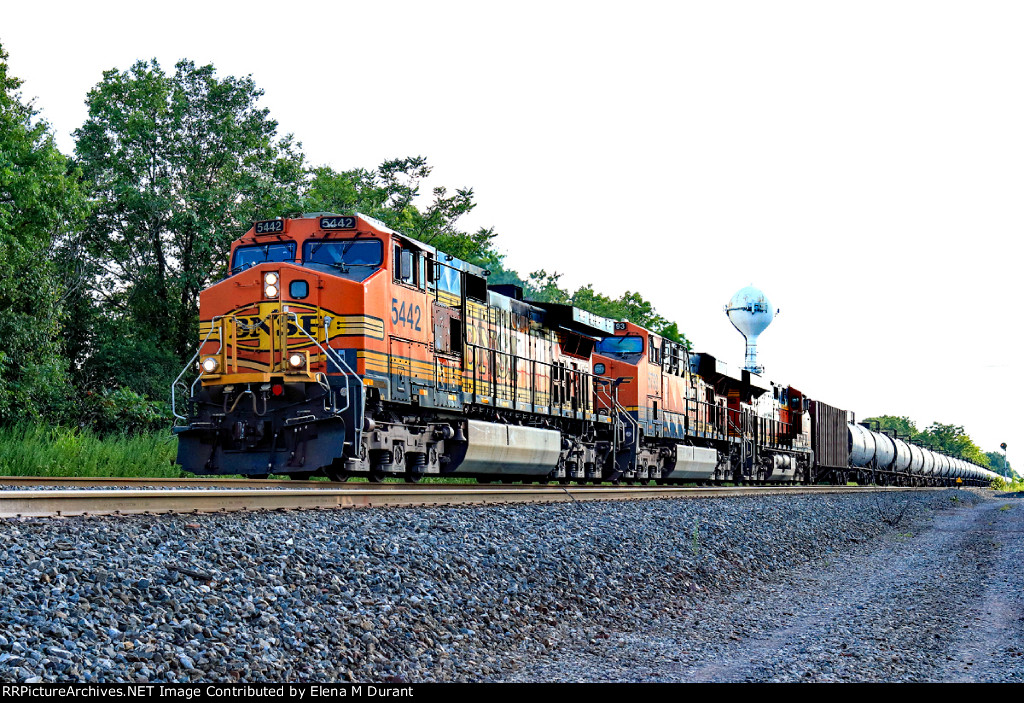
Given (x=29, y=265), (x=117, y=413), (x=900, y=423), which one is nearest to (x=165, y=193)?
(x=29, y=265)

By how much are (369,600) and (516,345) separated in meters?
10.0

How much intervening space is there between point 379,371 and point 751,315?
56251 mm

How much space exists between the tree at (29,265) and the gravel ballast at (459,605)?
1410 cm

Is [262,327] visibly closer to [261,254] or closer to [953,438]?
[261,254]

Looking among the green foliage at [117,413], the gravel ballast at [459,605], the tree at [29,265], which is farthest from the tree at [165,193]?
the gravel ballast at [459,605]

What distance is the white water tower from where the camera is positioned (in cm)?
6488

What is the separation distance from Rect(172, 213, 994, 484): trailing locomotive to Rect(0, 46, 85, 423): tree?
7.53m

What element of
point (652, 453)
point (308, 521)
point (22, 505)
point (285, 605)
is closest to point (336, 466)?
point (308, 521)

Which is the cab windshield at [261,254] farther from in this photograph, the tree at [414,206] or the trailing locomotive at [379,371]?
the tree at [414,206]

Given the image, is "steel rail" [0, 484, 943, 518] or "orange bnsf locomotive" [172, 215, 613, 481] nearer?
"steel rail" [0, 484, 943, 518]

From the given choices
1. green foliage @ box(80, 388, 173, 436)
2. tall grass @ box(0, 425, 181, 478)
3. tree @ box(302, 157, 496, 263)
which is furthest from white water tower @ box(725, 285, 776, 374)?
tall grass @ box(0, 425, 181, 478)

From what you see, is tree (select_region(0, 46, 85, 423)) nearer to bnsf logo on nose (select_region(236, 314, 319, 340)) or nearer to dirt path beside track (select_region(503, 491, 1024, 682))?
bnsf logo on nose (select_region(236, 314, 319, 340))

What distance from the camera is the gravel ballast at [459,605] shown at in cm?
471
